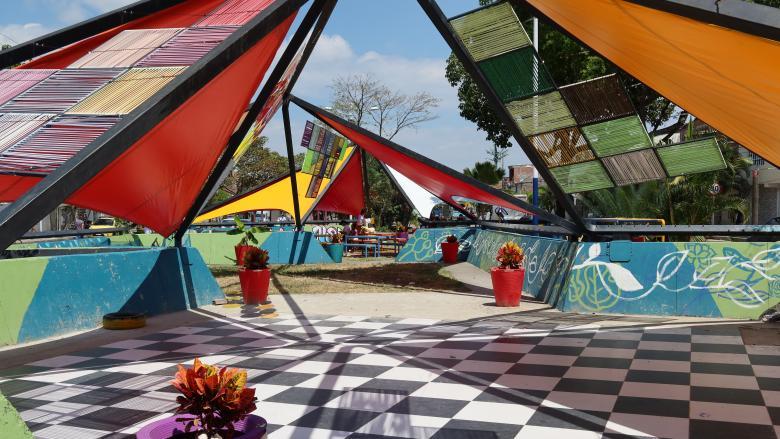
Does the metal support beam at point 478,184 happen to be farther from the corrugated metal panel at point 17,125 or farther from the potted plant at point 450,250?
the corrugated metal panel at point 17,125

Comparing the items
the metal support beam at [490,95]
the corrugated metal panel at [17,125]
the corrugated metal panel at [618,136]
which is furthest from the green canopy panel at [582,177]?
the corrugated metal panel at [17,125]

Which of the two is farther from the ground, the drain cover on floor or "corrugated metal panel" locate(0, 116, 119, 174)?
"corrugated metal panel" locate(0, 116, 119, 174)

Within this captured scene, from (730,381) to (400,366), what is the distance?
10.2 feet

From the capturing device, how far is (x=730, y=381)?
6.11 metres

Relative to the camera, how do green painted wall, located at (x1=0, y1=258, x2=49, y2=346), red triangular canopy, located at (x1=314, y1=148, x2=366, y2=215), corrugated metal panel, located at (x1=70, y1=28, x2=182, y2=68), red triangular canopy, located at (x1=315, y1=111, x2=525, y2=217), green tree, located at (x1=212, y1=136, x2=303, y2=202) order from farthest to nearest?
green tree, located at (x1=212, y1=136, x2=303, y2=202)
red triangular canopy, located at (x1=314, y1=148, x2=366, y2=215)
red triangular canopy, located at (x1=315, y1=111, x2=525, y2=217)
green painted wall, located at (x1=0, y1=258, x2=49, y2=346)
corrugated metal panel, located at (x1=70, y1=28, x2=182, y2=68)

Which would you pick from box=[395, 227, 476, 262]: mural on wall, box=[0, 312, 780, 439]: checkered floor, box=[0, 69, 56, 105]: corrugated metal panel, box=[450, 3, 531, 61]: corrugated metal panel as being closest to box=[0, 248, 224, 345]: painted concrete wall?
box=[0, 312, 780, 439]: checkered floor

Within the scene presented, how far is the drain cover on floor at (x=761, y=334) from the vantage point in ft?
25.3

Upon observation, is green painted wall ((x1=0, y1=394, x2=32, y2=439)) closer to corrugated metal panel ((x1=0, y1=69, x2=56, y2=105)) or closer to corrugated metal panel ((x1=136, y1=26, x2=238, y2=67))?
Answer: corrugated metal panel ((x1=136, y1=26, x2=238, y2=67))

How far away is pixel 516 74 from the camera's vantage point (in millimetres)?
9719

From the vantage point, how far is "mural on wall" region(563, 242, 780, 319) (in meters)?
9.26

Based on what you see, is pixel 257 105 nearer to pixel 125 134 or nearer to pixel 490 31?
pixel 490 31

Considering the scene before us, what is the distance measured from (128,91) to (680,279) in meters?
7.73

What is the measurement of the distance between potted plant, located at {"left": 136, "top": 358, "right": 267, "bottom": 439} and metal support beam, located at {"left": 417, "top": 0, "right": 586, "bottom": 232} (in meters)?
7.26

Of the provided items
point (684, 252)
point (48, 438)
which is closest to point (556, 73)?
point (684, 252)
